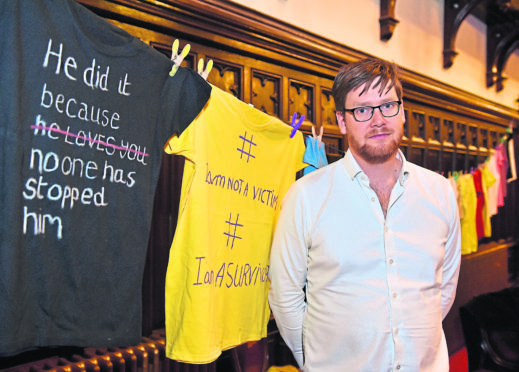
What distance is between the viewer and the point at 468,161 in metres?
4.48

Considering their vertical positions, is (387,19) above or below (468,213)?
above

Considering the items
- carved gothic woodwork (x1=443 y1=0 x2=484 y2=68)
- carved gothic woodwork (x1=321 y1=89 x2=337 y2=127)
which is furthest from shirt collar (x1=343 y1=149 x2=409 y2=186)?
carved gothic woodwork (x1=443 y1=0 x2=484 y2=68)

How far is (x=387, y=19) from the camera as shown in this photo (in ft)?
10.6

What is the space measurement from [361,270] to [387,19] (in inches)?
93.7

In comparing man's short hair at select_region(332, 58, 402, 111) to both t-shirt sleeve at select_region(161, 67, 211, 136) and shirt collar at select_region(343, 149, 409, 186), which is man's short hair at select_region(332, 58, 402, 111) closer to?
shirt collar at select_region(343, 149, 409, 186)

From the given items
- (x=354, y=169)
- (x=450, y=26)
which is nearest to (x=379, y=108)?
(x=354, y=169)

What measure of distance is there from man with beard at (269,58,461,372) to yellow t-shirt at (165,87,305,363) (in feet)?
0.58

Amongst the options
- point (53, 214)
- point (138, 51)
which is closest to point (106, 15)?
point (138, 51)

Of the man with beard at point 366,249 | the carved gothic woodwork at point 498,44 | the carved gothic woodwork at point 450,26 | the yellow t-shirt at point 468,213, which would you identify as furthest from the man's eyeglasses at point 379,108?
the carved gothic woodwork at point 498,44

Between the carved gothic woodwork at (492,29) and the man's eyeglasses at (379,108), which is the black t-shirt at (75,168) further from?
the carved gothic woodwork at (492,29)

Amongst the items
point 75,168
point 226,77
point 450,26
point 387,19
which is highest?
point 450,26

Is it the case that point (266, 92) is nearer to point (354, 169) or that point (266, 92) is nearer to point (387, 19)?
point (354, 169)

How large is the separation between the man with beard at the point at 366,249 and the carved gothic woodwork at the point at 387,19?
185cm

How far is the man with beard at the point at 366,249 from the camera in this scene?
145 centimetres
